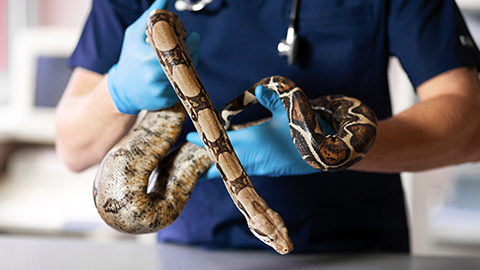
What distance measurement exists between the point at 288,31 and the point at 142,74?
1.69 ft

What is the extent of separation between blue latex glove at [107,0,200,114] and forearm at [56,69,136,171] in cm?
11

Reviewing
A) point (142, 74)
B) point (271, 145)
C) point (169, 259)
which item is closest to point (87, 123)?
point (142, 74)

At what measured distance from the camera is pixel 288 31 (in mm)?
1127

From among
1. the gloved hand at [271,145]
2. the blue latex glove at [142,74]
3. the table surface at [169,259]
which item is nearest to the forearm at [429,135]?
the gloved hand at [271,145]

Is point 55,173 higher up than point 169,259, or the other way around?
point 169,259

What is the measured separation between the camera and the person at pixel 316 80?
1128mm

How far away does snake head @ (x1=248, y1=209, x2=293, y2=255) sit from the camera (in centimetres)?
71

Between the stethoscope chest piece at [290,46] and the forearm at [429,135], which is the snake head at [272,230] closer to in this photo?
the forearm at [429,135]

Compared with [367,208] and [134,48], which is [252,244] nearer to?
[367,208]

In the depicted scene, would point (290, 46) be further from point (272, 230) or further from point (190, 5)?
point (272, 230)

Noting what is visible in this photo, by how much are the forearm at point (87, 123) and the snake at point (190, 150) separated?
0.16 metres

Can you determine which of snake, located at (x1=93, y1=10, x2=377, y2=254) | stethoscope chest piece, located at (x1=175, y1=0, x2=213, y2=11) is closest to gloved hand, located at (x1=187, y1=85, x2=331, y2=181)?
snake, located at (x1=93, y1=10, x2=377, y2=254)

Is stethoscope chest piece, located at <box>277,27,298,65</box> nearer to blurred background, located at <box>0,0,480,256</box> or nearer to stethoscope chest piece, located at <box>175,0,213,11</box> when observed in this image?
stethoscope chest piece, located at <box>175,0,213,11</box>

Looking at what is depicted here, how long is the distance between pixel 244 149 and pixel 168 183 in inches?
9.6
